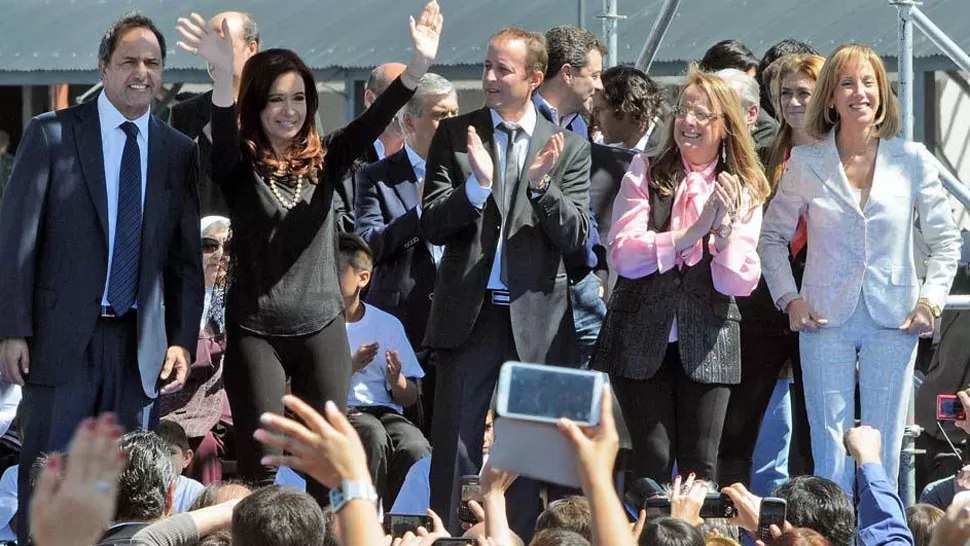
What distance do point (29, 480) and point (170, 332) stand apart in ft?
2.23

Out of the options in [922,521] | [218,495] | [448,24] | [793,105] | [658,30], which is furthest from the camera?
[448,24]

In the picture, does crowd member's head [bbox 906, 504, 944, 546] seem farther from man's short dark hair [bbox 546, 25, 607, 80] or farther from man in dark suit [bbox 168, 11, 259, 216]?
man in dark suit [bbox 168, 11, 259, 216]

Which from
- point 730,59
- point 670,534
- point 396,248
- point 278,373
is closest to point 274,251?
point 278,373

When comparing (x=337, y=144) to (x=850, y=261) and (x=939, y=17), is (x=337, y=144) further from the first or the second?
(x=939, y=17)

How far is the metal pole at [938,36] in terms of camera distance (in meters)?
6.98

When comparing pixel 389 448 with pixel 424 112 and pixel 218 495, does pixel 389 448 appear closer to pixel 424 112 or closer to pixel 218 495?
pixel 424 112

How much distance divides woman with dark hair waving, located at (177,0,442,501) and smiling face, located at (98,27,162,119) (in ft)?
0.48

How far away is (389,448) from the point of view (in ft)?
24.0

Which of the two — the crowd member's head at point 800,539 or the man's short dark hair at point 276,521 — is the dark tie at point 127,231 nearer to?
the man's short dark hair at point 276,521

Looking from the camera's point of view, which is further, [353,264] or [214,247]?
[214,247]

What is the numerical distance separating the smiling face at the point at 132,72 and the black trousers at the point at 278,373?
0.84 meters

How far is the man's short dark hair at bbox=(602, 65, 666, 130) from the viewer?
7523 mm

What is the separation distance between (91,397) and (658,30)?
3679 mm

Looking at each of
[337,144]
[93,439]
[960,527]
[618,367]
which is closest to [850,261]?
[618,367]
